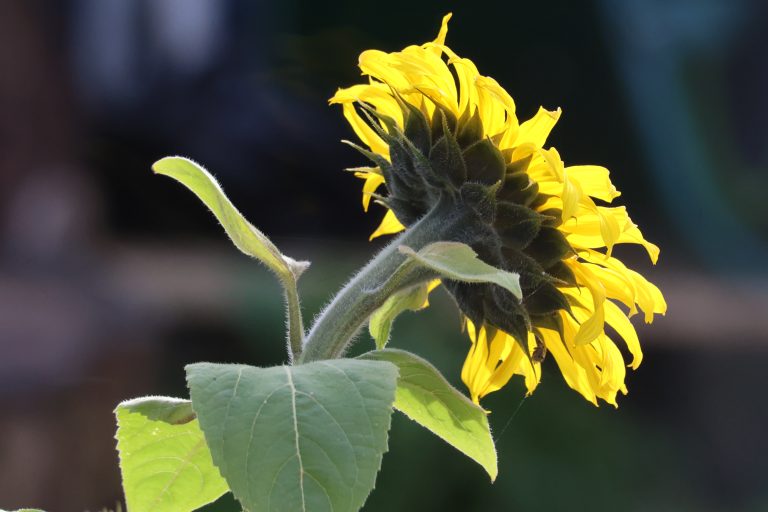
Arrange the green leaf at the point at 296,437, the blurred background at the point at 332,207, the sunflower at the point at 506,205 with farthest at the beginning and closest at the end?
1. the blurred background at the point at 332,207
2. the sunflower at the point at 506,205
3. the green leaf at the point at 296,437

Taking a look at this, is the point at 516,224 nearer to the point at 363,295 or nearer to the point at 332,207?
the point at 363,295

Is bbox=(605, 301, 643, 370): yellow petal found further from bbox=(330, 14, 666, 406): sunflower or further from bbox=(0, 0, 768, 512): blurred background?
bbox=(0, 0, 768, 512): blurred background

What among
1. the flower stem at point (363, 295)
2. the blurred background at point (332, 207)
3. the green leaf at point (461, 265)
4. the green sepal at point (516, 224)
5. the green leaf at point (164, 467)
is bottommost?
the blurred background at point (332, 207)

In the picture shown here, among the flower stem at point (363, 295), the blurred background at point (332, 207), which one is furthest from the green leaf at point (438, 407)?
the blurred background at point (332, 207)

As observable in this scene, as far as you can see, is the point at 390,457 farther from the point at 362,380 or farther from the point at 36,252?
the point at 362,380

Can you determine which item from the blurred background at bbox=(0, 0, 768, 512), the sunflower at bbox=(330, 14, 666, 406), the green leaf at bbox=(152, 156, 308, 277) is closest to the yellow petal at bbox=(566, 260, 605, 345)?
the sunflower at bbox=(330, 14, 666, 406)

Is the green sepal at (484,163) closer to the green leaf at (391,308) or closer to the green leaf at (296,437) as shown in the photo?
the green leaf at (391,308)

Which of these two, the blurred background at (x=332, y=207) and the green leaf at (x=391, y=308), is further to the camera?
the blurred background at (x=332, y=207)
